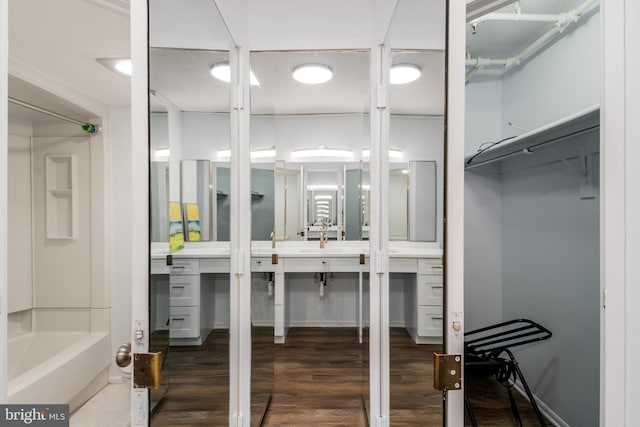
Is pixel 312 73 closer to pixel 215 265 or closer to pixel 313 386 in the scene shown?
pixel 215 265

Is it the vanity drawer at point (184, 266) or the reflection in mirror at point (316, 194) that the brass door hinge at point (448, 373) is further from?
the reflection in mirror at point (316, 194)

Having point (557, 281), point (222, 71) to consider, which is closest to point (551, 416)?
point (557, 281)

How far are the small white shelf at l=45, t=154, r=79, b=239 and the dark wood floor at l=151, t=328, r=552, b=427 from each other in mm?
1604

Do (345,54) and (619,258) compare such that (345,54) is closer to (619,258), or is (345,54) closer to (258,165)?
(258,165)

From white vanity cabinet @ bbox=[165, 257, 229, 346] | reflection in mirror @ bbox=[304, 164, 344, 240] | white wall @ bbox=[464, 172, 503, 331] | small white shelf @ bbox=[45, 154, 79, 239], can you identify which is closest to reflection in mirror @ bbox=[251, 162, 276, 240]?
white vanity cabinet @ bbox=[165, 257, 229, 346]

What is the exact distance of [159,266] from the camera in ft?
2.64

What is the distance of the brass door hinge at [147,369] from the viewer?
2.32ft

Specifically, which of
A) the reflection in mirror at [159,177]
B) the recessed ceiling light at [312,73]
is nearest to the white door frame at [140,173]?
the reflection in mirror at [159,177]

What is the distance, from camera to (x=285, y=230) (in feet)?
10.9

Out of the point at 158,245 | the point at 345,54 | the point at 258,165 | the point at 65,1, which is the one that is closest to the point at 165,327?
the point at 158,245

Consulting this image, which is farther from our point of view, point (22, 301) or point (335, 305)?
point (335, 305)

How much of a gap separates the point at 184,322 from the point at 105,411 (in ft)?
5.02

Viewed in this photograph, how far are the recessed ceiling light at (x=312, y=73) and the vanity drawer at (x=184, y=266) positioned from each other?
2.09 metres

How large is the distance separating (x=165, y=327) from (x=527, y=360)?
243cm
